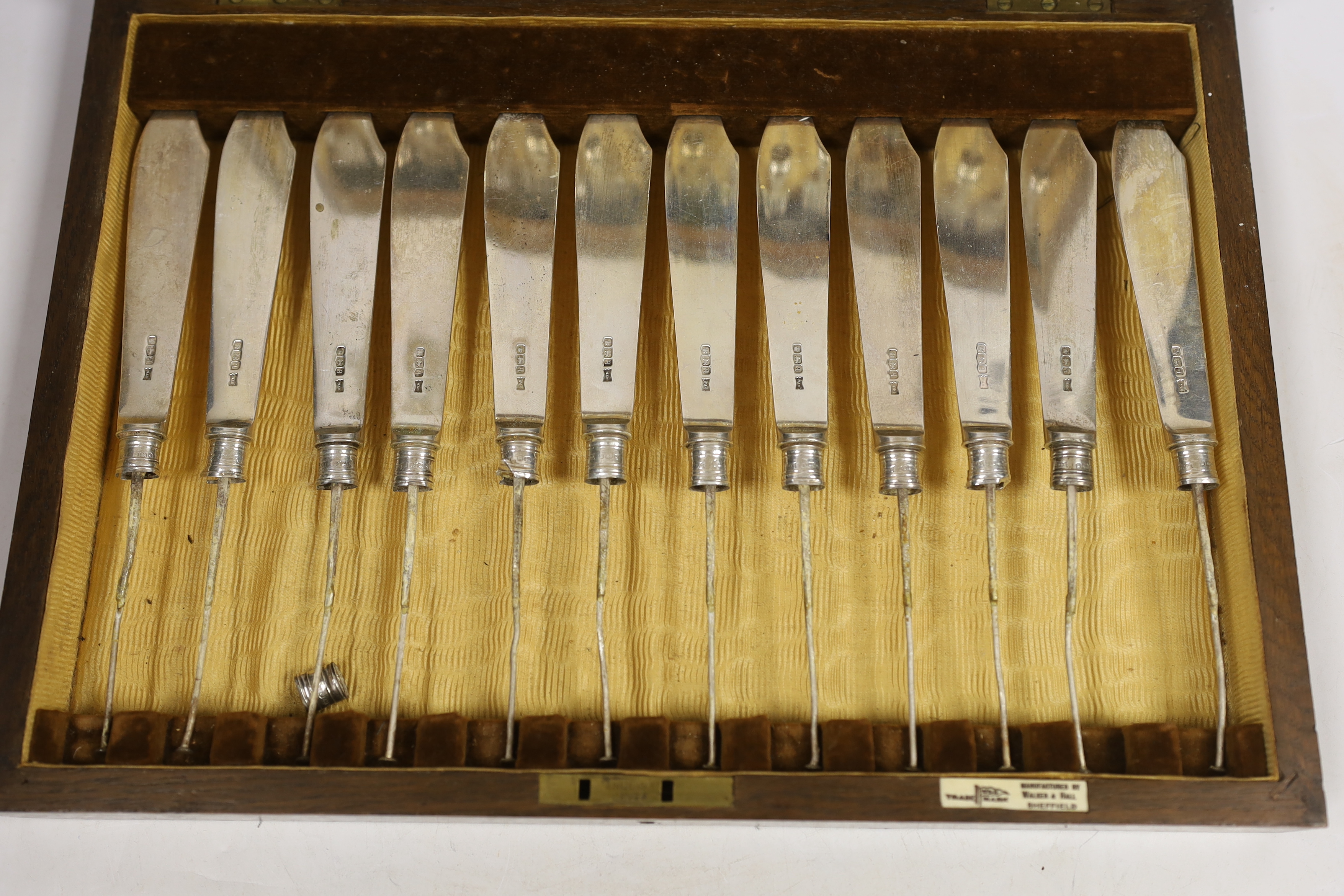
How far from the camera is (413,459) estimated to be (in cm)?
140

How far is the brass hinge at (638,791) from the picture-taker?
1.27 m

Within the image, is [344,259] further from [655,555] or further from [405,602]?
[655,555]

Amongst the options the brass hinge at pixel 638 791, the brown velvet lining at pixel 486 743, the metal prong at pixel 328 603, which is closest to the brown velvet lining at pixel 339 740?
the metal prong at pixel 328 603

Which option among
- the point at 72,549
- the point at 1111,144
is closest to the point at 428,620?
the point at 72,549

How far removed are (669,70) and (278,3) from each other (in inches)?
22.6

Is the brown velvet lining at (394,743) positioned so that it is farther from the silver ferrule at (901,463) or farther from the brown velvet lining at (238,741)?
the silver ferrule at (901,463)

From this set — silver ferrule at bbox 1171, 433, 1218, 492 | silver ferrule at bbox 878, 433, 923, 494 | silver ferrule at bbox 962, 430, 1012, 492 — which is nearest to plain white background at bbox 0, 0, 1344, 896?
silver ferrule at bbox 1171, 433, 1218, 492

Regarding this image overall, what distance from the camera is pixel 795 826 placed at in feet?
4.47

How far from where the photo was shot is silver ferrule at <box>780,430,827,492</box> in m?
1.39

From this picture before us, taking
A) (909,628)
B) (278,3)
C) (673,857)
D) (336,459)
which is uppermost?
(278,3)

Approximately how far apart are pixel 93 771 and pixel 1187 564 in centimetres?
141

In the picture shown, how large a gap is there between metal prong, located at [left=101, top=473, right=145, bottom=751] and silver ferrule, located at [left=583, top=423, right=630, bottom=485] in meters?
0.58

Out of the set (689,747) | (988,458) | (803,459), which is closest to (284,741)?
(689,747)

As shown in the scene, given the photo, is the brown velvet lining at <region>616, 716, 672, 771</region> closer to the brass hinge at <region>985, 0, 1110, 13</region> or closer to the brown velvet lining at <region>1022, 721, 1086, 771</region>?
the brown velvet lining at <region>1022, 721, 1086, 771</region>
